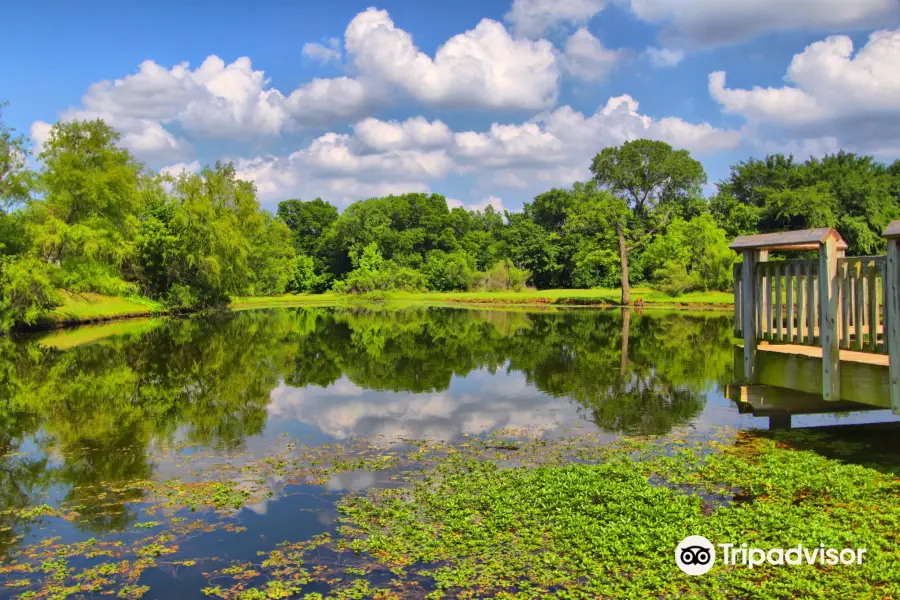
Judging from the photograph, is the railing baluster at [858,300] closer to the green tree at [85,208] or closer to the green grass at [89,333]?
the green grass at [89,333]

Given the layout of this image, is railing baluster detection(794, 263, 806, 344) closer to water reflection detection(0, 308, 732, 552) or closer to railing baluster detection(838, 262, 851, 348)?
railing baluster detection(838, 262, 851, 348)

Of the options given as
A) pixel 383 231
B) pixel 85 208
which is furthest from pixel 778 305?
pixel 383 231

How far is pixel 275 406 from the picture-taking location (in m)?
15.2

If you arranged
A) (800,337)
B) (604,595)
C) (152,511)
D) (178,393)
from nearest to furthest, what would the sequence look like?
(604,595) → (152,511) → (800,337) → (178,393)

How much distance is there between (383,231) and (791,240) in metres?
84.2

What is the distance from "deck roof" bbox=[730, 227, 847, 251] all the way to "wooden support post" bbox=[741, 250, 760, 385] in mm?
210

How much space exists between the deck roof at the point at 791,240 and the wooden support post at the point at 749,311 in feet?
0.69

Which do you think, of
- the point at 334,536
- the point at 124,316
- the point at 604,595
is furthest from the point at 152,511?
the point at 124,316

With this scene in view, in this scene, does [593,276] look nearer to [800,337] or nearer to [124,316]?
[124,316]

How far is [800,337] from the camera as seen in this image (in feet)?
31.0

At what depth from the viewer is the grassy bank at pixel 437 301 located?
41.8m

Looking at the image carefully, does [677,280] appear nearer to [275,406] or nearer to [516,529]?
[275,406]

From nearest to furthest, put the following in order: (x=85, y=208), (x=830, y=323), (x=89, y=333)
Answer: (x=830, y=323) < (x=89, y=333) < (x=85, y=208)

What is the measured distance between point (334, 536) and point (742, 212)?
2425 inches
